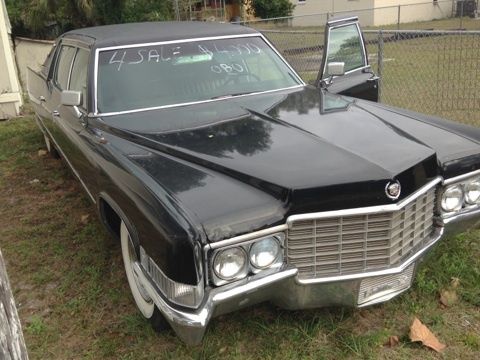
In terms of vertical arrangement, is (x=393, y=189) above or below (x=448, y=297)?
above

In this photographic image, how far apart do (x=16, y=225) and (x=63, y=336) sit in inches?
77.6

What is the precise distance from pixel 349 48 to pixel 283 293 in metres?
3.50

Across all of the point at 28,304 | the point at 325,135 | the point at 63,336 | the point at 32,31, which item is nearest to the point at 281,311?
the point at 325,135

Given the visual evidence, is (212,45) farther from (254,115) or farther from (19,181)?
(19,181)

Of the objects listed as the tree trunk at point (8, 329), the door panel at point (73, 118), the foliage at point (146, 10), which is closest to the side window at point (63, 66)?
the door panel at point (73, 118)

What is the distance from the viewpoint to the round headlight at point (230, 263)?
2268 millimetres

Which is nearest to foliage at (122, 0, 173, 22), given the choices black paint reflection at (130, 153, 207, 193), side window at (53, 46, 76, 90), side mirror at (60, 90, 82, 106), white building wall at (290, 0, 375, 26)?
white building wall at (290, 0, 375, 26)

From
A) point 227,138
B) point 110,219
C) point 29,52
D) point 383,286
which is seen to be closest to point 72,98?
point 110,219

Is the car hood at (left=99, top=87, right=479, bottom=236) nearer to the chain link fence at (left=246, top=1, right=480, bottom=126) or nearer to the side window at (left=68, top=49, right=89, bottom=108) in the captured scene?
the side window at (left=68, top=49, right=89, bottom=108)

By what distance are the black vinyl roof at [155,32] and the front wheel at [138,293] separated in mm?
1548

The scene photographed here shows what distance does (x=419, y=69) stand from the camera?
394 inches

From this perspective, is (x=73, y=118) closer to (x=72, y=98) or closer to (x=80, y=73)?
(x=72, y=98)

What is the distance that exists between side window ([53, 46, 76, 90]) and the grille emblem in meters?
3.29

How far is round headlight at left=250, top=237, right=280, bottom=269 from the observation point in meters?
2.34
